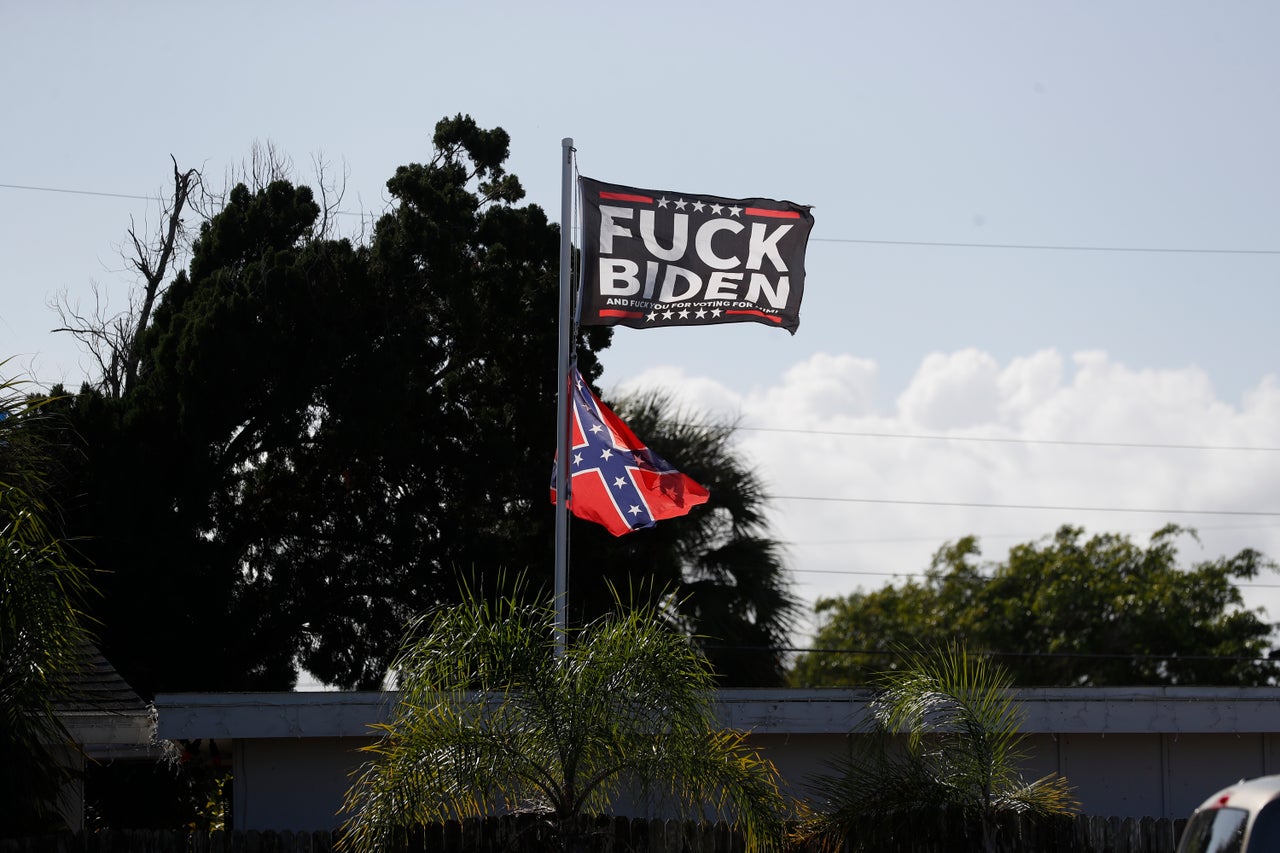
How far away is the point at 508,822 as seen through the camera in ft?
31.3

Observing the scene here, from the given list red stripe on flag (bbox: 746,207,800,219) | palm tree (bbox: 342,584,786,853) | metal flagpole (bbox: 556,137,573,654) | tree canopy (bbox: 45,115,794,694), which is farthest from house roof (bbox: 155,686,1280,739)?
tree canopy (bbox: 45,115,794,694)

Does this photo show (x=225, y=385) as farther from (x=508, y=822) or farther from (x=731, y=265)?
(x=508, y=822)

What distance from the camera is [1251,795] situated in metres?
6.71

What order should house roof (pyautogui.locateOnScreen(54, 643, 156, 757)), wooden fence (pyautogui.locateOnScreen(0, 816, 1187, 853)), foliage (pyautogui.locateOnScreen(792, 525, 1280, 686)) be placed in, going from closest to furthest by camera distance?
wooden fence (pyautogui.locateOnScreen(0, 816, 1187, 853)) < house roof (pyautogui.locateOnScreen(54, 643, 156, 757)) < foliage (pyautogui.locateOnScreen(792, 525, 1280, 686))

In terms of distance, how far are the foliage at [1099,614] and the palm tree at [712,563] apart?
1669 centimetres

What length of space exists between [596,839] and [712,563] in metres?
14.3

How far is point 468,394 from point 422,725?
581 inches

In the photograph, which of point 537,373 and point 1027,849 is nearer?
point 1027,849

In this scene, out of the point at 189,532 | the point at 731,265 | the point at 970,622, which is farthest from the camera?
the point at 970,622

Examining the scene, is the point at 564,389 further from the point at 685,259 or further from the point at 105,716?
the point at 105,716

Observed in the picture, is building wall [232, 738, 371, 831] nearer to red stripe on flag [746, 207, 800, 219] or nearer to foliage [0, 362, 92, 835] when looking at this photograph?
foliage [0, 362, 92, 835]

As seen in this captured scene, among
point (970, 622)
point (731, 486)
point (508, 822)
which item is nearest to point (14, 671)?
point (508, 822)

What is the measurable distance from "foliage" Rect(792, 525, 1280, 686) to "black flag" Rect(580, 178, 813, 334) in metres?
28.1

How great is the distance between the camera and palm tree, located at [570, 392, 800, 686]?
2225cm
